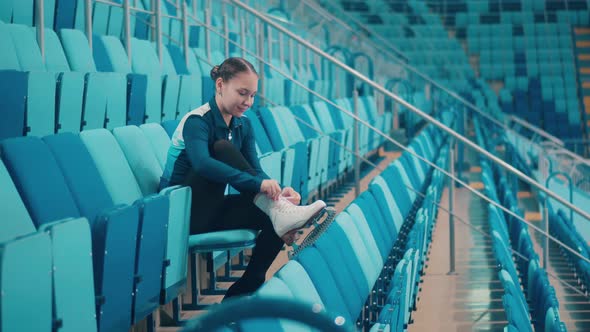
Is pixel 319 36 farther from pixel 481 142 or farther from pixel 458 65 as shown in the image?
pixel 458 65

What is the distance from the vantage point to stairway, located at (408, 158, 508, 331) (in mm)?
1399

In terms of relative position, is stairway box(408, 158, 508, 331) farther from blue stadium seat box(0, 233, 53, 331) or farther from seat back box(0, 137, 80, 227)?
blue stadium seat box(0, 233, 53, 331)

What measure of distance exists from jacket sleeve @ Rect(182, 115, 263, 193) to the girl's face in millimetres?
49

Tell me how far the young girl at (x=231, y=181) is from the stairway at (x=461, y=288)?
386 millimetres

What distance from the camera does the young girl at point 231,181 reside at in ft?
3.28

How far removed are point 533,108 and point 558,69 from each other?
0.43 m

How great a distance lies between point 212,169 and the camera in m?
1.01

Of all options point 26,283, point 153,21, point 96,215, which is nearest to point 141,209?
point 96,215

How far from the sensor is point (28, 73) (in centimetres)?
120

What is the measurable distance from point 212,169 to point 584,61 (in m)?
5.53

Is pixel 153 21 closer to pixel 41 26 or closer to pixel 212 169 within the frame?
pixel 41 26

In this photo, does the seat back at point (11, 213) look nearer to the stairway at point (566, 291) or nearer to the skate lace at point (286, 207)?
the skate lace at point (286, 207)

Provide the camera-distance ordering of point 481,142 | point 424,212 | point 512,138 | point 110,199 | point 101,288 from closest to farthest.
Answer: point 101,288
point 110,199
point 424,212
point 481,142
point 512,138

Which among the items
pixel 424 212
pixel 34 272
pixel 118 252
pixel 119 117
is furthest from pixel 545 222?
pixel 34 272
